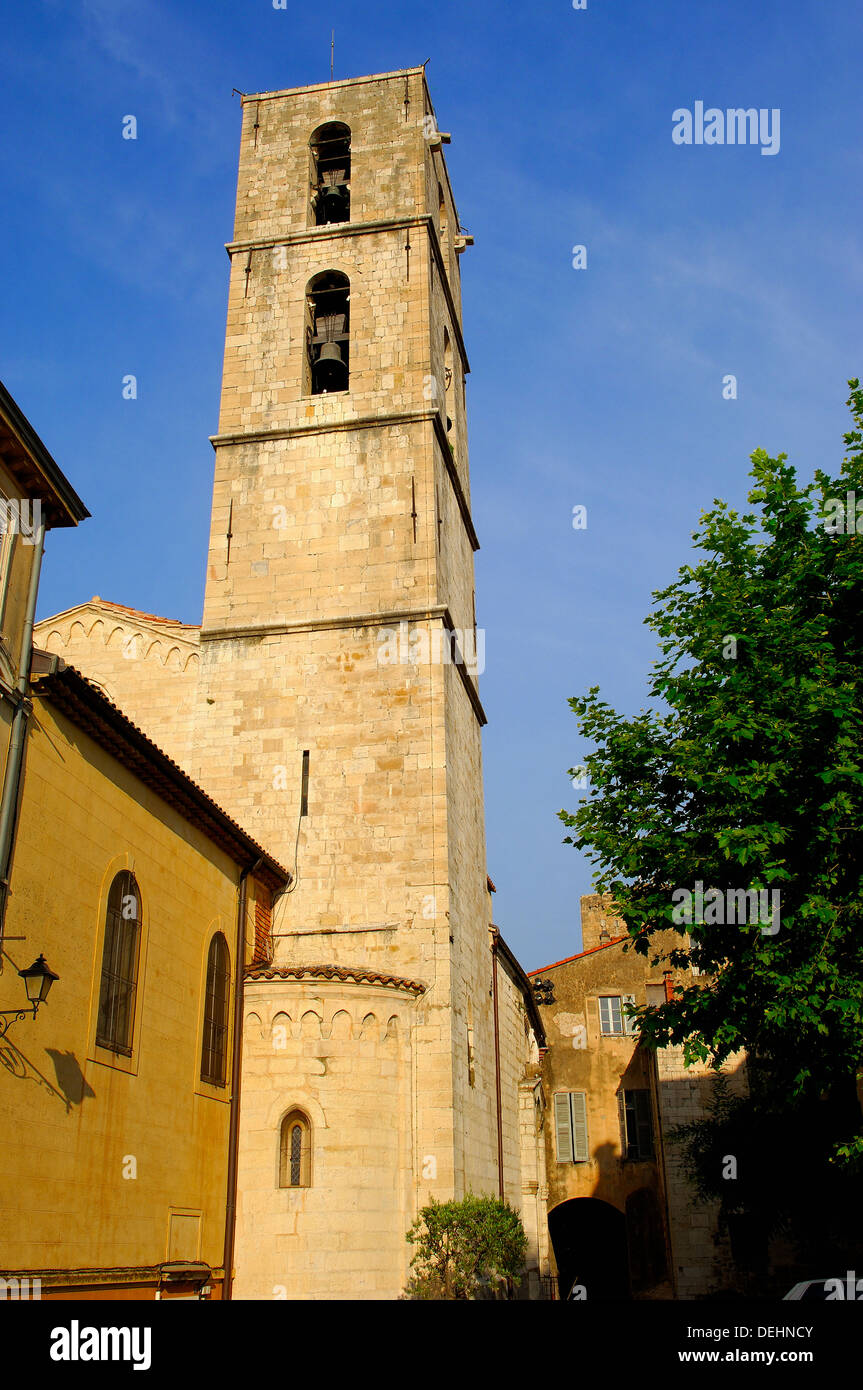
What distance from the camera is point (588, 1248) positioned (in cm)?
3459

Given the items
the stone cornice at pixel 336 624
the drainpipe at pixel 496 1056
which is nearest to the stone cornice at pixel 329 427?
the stone cornice at pixel 336 624

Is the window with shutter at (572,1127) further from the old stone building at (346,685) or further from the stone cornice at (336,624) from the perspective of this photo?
the stone cornice at (336,624)

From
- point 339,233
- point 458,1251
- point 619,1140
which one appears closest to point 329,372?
point 339,233

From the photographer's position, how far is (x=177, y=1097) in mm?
13219

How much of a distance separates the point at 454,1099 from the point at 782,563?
29.0 ft

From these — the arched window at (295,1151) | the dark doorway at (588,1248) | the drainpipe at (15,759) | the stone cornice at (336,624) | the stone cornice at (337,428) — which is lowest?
the dark doorway at (588,1248)

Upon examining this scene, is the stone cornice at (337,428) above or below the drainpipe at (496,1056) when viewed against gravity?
above

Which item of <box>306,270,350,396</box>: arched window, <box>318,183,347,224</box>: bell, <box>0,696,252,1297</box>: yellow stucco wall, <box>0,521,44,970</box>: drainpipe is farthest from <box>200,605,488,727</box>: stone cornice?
<box>318,183,347,224</box>: bell

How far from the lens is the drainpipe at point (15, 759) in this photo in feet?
32.2

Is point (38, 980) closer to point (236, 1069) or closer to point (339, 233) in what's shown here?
point (236, 1069)

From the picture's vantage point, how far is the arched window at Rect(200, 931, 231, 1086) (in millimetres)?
14414

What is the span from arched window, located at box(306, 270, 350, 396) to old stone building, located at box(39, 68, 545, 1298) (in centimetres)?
6
